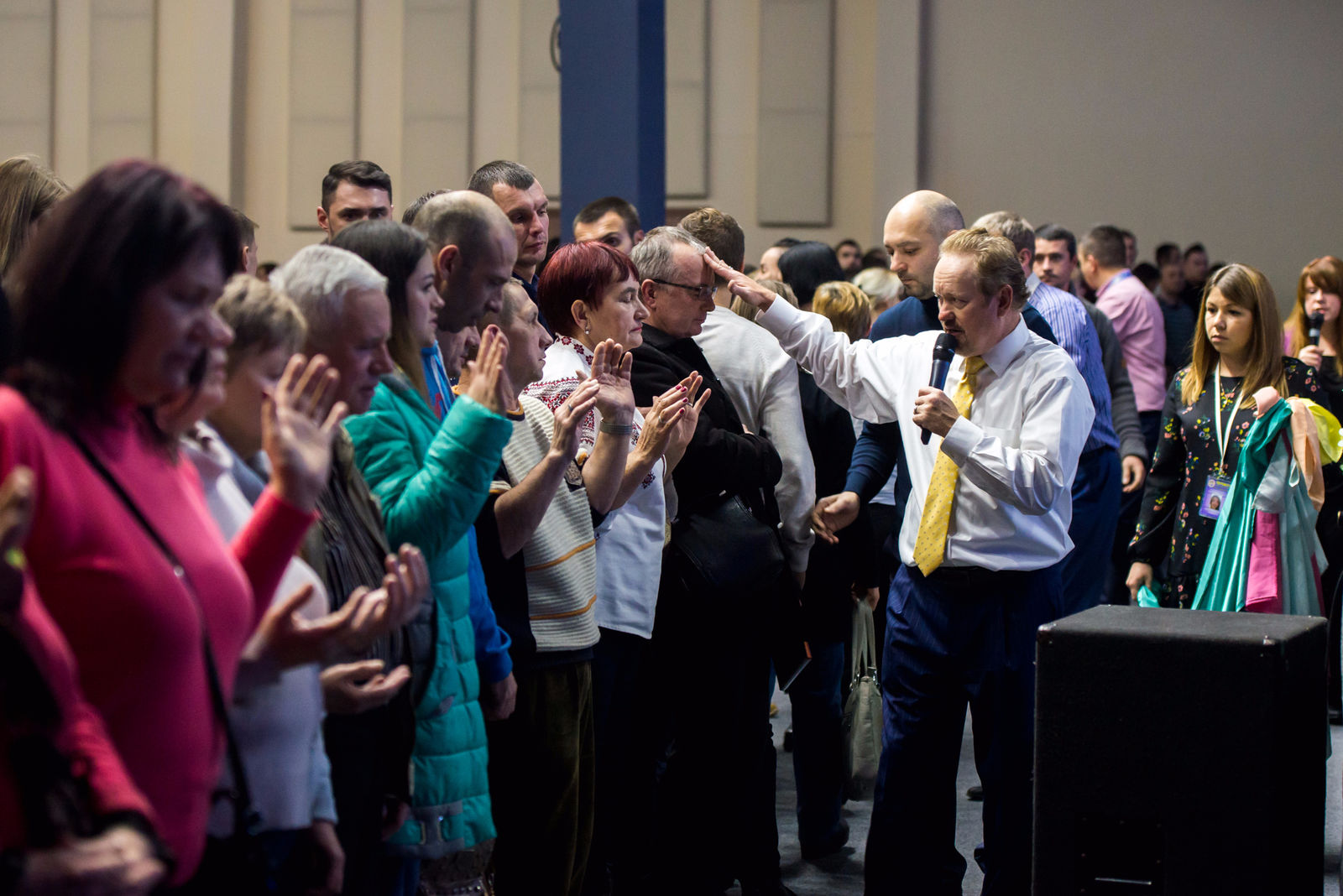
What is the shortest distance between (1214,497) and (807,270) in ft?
4.76

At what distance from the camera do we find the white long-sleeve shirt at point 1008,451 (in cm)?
304

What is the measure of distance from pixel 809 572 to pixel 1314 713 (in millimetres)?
1236

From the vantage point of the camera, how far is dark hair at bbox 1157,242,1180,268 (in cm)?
923

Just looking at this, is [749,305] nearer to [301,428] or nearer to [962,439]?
[962,439]

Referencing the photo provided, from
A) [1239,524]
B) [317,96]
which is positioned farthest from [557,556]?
[317,96]

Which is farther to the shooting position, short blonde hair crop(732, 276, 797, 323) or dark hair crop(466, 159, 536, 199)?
short blonde hair crop(732, 276, 797, 323)

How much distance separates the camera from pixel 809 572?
358 cm

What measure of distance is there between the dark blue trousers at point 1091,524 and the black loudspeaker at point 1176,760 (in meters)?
1.84

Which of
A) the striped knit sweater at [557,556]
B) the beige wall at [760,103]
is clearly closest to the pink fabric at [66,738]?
the striped knit sweater at [557,556]

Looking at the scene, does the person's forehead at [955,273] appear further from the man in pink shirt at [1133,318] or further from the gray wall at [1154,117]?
the gray wall at [1154,117]

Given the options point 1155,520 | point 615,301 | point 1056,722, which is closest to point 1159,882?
point 1056,722

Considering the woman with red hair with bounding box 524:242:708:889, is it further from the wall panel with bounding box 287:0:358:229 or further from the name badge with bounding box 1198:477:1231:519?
the wall panel with bounding box 287:0:358:229

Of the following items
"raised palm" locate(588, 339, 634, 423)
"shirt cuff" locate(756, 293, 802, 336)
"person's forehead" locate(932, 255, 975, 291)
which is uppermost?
"person's forehead" locate(932, 255, 975, 291)

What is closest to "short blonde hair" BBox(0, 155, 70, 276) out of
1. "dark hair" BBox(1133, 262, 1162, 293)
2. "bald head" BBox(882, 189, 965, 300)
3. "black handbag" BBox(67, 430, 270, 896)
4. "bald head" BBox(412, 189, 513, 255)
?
"bald head" BBox(412, 189, 513, 255)
